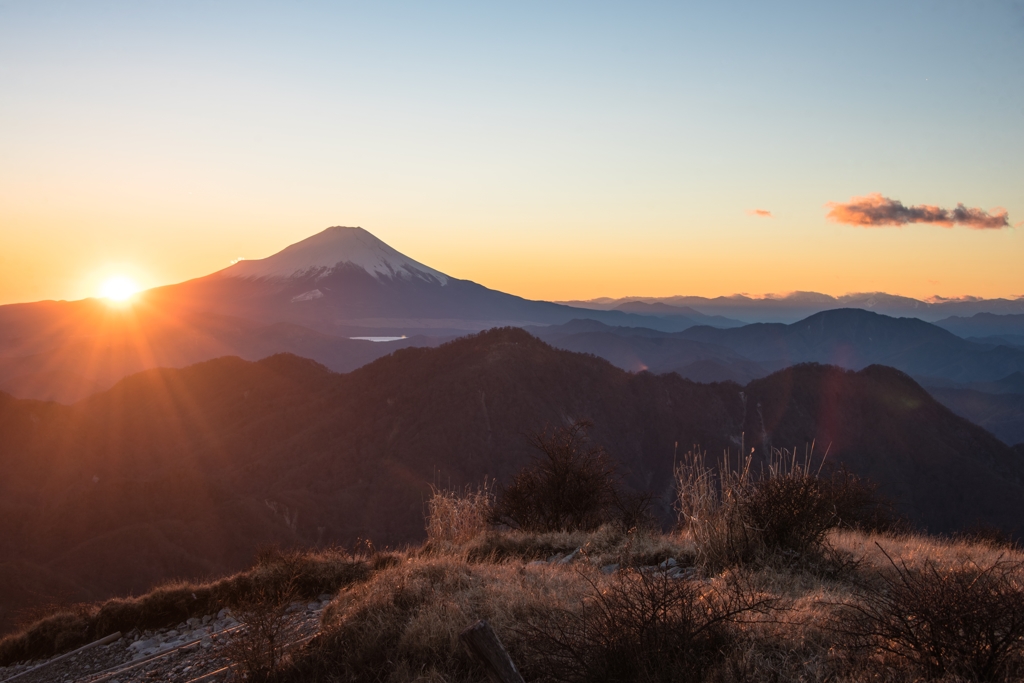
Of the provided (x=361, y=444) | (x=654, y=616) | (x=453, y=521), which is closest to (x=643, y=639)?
(x=654, y=616)

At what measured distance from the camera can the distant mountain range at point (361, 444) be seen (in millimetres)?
36062

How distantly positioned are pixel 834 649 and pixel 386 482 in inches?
1865

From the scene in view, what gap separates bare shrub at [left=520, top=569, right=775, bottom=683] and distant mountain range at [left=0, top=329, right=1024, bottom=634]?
30.0 m

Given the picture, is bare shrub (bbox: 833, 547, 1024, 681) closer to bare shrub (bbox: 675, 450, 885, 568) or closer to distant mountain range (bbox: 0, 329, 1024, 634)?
bare shrub (bbox: 675, 450, 885, 568)

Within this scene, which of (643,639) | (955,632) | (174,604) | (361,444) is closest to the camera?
(955,632)

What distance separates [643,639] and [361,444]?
5415cm

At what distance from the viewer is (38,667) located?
694cm

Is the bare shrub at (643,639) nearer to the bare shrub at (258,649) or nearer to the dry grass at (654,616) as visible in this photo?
the dry grass at (654,616)

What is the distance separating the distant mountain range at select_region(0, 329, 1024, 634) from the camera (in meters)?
36.1

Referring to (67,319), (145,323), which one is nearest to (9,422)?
(145,323)

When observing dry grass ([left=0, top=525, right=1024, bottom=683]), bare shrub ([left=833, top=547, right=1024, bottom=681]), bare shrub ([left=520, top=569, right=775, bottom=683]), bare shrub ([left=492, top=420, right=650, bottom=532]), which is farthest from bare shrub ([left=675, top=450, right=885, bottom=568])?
bare shrub ([left=492, top=420, right=650, bottom=532])

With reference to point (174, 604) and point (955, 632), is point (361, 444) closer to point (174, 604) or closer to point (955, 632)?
point (174, 604)

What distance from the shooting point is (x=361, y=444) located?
180 ft

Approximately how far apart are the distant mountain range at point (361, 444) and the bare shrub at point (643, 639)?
2999 cm
